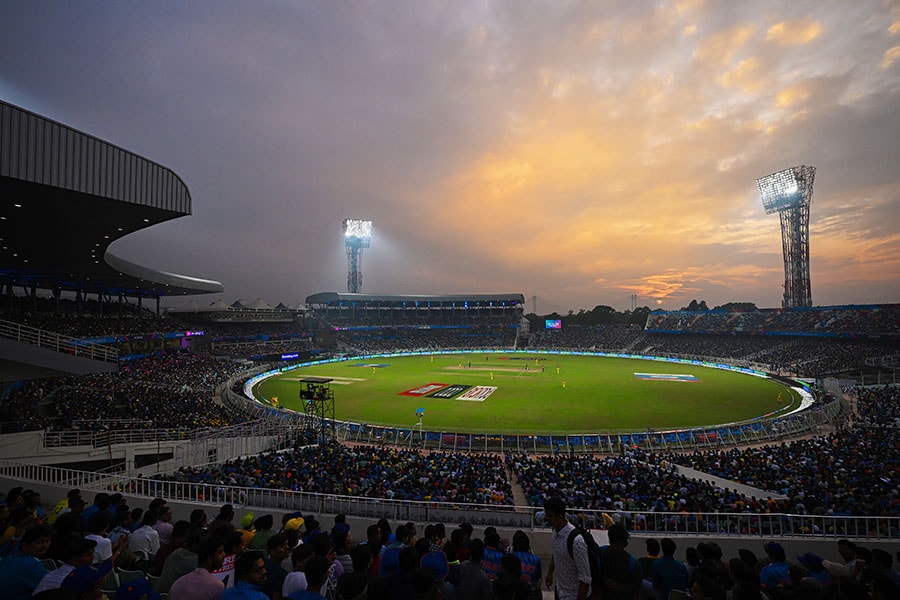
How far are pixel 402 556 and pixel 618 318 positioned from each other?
133 metres

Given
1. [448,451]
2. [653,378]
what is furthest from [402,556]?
[653,378]

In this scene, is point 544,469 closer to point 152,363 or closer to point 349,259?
point 152,363

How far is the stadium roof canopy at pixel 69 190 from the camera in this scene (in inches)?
407

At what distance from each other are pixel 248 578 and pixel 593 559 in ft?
10.7

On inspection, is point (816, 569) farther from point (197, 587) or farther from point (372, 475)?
point (372, 475)

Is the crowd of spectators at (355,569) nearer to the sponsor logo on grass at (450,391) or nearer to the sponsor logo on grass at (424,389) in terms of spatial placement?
the sponsor logo on grass at (450,391)

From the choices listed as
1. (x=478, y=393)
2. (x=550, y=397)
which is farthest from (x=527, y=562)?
(x=478, y=393)

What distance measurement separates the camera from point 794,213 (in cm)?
6581

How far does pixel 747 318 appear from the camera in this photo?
71.8 m

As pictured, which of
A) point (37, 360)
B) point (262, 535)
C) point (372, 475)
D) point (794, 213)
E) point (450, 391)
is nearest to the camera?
point (262, 535)

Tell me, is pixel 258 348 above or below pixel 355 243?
below

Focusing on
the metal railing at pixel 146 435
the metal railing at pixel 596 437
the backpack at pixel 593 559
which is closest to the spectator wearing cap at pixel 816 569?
the backpack at pixel 593 559

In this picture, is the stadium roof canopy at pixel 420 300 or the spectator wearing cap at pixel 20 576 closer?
the spectator wearing cap at pixel 20 576

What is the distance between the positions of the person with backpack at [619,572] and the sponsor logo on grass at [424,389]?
34607mm
